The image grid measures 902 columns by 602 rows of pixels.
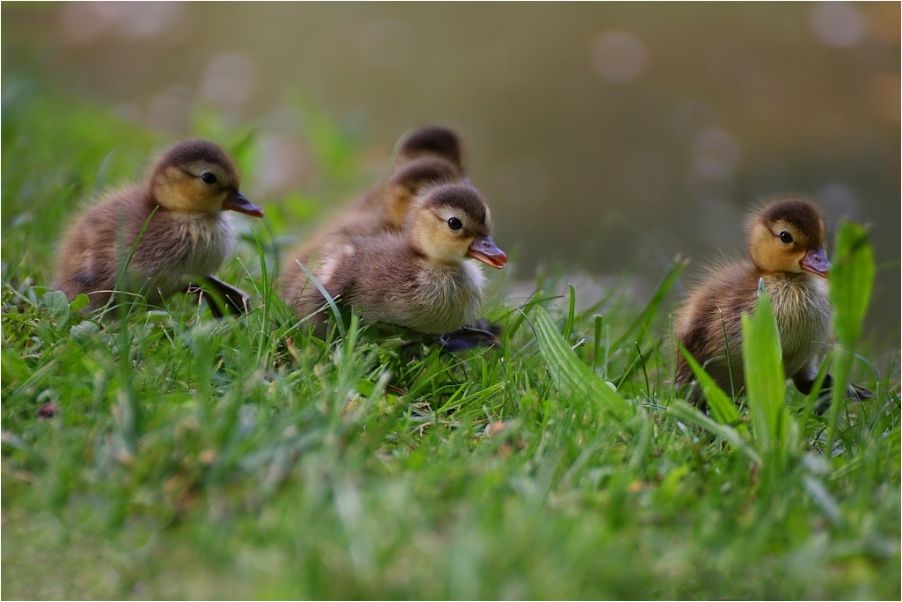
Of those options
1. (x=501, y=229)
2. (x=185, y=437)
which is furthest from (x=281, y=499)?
(x=501, y=229)

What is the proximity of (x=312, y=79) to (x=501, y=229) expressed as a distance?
13.5 feet

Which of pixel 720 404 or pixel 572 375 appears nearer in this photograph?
pixel 720 404

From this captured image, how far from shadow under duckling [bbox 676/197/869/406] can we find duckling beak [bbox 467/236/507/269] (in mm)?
750

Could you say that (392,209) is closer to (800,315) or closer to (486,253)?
(486,253)

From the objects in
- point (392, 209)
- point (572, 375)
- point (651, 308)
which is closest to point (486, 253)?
point (651, 308)

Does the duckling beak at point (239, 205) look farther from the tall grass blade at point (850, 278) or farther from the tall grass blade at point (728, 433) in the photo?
the tall grass blade at point (850, 278)

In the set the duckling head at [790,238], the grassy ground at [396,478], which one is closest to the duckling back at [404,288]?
the grassy ground at [396,478]

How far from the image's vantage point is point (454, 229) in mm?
4004

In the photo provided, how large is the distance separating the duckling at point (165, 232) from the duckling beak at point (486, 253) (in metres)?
0.85

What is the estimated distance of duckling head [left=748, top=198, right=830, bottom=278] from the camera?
3994 mm

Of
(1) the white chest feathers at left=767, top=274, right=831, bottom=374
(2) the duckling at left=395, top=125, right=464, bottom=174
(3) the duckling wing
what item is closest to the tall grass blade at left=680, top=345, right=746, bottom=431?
(3) the duckling wing

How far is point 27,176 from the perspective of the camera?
224 inches

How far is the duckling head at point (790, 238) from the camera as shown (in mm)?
3994

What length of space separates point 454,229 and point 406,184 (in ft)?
3.33
